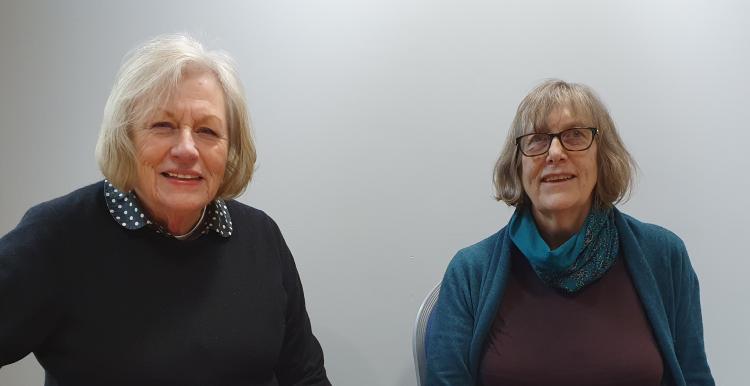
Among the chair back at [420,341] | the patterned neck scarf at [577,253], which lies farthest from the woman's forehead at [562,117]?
the chair back at [420,341]

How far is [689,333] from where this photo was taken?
129 cm

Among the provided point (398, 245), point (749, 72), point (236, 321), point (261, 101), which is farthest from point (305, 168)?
point (749, 72)

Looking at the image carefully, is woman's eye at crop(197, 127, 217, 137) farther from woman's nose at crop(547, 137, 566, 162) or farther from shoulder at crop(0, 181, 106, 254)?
woman's nose at crop(547, 137, 566, 162)

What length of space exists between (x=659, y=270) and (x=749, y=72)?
755 millimetres

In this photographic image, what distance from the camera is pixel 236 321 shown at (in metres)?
1.12

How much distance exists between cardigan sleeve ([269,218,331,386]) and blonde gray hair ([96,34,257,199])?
0.39 metres

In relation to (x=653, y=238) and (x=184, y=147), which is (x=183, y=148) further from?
(x=653, y=238)

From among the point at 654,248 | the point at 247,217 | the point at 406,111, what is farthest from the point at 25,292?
the point at 654,248

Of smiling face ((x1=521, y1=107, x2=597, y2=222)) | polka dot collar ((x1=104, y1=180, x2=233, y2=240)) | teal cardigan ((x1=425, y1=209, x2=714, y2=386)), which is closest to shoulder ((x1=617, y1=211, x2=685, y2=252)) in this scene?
teal cardigan ((x1=425, y1=209, x2=714, y2=386))

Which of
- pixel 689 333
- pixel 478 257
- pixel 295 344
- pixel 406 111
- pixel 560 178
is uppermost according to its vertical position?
pixel 406 111

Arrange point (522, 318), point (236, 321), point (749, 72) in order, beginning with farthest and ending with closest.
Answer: point (749, 72), point (522, 318), point (236, 321)

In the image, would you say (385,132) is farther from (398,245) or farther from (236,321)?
(236,321)

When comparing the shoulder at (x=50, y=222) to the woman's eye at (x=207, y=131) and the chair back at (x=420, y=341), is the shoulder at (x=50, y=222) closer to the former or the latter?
the woman's eye at (x=207, y=131)

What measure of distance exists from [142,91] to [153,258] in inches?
12.6
